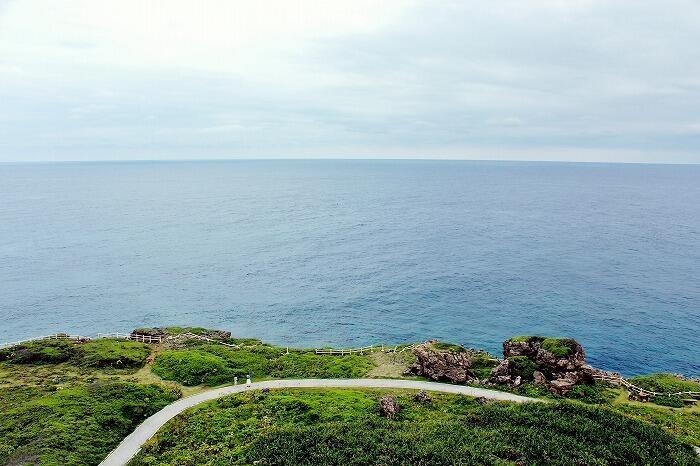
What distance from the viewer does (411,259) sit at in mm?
113062

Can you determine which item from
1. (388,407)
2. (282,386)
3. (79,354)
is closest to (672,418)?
(388,407)

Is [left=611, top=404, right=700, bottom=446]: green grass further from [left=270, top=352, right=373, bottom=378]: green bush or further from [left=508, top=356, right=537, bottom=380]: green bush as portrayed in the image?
[left=270, top=352, right=373, bottom=378]: green bush

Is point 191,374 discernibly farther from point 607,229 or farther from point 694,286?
point 607,229

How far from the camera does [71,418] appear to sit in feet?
127

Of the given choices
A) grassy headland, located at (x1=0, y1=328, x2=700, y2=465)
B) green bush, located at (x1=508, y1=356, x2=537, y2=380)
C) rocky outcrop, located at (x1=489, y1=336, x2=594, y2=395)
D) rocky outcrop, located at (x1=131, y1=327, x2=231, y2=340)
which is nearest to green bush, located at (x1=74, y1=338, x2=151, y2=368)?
grassy headland, located at (x1=0, y1=328, x2=700, y2=465)

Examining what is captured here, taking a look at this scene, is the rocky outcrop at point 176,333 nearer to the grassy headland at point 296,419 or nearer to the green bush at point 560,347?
the grassy headland at point 296,419

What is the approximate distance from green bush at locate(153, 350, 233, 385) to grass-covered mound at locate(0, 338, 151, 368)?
3.28 metres

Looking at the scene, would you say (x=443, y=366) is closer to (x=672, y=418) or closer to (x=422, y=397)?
(x=422, y=397)

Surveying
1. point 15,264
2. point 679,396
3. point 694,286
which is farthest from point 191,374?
point 694,286

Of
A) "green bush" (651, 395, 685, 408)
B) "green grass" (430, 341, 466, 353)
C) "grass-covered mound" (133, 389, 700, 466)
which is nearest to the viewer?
"grass-covered mound" (133, 389, 700, 466)

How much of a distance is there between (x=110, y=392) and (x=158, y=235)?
10663 centimetres

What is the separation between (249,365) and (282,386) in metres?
7.92

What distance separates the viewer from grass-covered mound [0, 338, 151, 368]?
174ft

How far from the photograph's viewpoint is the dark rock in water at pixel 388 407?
129 ft
